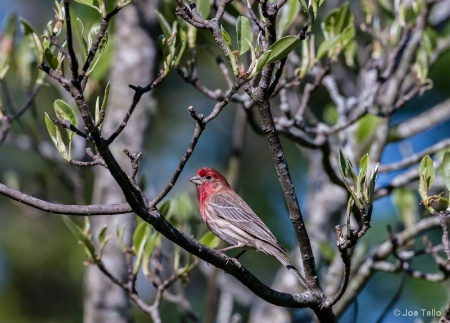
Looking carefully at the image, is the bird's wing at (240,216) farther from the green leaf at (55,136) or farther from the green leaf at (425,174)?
the green leaf at (55,136)

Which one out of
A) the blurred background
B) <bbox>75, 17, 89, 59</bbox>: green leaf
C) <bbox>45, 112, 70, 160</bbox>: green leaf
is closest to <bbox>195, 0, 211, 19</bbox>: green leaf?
<bbox>75, 17, 89, 59</bbox>: green leaf

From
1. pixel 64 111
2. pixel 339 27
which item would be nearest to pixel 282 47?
pixel 64 111

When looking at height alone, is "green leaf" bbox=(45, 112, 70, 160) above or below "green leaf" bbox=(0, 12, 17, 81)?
below

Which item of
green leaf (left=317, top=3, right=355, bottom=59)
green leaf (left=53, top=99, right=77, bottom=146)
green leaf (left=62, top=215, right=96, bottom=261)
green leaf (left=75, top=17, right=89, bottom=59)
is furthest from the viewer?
green leaf (left=317, top=3, right=355, bottom=59)

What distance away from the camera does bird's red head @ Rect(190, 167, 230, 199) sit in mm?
6152

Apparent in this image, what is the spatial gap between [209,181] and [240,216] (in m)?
0.64

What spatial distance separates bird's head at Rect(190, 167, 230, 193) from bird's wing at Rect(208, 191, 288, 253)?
0.42 ft

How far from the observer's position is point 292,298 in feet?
11.6

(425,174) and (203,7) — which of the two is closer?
(425,174)

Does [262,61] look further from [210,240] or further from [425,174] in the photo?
[210,240]

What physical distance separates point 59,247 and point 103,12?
6785mm

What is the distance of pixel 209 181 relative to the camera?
6203 millimetres

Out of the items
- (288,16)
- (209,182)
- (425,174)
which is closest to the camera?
(425,174)

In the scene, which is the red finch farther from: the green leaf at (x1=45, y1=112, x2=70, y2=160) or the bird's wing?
the green leaf at (x1=45, y1=112, x2=70, y2=160)
